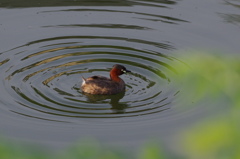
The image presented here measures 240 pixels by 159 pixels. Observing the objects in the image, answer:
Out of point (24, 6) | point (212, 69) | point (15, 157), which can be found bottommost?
point (15, 157)

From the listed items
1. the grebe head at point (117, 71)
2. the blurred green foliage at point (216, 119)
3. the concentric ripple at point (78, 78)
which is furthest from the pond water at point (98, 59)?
the blurred green foliage at point (216, 119)

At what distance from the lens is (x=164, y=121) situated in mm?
8117

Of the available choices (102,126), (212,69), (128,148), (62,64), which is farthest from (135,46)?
(212,69)

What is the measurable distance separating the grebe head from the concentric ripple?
0.29m

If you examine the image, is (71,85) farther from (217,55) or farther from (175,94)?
(217,55)

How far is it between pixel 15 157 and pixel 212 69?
3.57ft

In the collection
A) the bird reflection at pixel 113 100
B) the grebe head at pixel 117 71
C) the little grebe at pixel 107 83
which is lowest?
the bird reflection at pixel 113 100

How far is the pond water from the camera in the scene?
26.2ft

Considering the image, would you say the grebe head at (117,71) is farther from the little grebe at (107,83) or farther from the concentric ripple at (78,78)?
the concentric ripple at (78,78)

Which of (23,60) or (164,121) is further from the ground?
(23,60)

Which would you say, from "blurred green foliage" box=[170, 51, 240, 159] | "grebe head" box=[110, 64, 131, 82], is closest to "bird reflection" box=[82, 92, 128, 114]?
"grebe head" box=[110, 64, 131, 82]

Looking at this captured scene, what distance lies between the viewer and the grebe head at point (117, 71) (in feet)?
31.8

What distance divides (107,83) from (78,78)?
0.67 m

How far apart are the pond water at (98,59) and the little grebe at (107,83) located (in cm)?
12
